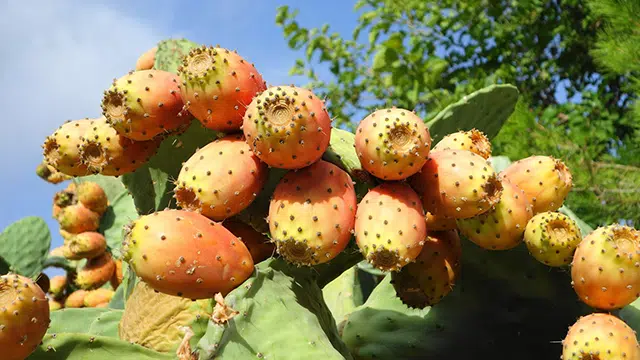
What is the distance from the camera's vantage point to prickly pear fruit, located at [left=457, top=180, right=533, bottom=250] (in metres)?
1.10

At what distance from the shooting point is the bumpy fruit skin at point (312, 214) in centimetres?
96

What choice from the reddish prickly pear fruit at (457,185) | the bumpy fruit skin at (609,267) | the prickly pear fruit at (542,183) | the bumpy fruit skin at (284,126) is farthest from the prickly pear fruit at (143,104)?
the bumpy fruit skin at (609,267)

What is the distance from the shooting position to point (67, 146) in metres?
1.15

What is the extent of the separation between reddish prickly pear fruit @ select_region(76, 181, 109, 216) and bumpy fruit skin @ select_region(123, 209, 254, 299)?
6.55 ft

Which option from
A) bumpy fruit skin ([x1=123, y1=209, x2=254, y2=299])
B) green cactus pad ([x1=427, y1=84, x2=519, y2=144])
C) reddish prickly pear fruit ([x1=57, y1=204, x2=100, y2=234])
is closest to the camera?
bumpy fruit skin ([x1=123, y1=209, x2=254, y2=299])

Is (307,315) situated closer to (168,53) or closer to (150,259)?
(150,259)

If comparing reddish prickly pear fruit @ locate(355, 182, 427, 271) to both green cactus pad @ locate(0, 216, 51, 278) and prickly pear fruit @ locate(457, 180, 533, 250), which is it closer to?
prickly pear fruit @ locate(457, 180, 533, 250)

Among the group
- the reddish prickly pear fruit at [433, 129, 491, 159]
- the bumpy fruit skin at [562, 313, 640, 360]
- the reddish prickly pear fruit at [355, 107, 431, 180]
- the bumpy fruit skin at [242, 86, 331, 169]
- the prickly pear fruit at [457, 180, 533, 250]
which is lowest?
the bumpy fruit skin at [562, 313, 640, 360]

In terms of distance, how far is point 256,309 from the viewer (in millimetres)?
976

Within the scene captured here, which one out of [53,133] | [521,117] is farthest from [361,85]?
[53,133]

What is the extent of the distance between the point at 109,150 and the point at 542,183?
712 mm

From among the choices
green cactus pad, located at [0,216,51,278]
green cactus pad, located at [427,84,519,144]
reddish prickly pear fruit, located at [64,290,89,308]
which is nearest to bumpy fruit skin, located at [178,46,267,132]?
green cactus pad, located at [427,84,519,144]

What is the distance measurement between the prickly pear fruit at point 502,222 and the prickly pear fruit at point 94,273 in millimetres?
1929

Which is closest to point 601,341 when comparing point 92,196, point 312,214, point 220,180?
point 312,214
